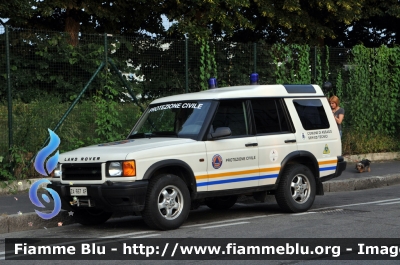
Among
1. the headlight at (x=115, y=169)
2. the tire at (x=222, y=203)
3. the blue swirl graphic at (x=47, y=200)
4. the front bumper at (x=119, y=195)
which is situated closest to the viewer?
the front bumper at (x=119, y=195)

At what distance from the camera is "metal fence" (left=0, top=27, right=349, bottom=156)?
13.7m

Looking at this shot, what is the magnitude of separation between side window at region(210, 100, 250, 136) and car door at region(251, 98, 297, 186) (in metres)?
0.20

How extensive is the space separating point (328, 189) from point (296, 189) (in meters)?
3.63

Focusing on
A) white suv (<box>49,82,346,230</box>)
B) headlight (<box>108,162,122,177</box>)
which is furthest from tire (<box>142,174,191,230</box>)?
headlight (<box>108,162,122,177</box>)

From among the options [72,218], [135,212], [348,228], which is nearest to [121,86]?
[72,218]

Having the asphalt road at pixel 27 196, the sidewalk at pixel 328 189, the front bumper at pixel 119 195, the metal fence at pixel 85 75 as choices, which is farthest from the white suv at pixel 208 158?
the metal fence at pixel 85 75

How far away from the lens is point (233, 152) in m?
10.2

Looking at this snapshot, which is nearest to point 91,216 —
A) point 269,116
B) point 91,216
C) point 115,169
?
point 91,216

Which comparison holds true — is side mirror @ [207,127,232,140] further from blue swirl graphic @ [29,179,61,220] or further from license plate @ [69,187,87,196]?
blue swirl graphic @ [29,179,61,220]

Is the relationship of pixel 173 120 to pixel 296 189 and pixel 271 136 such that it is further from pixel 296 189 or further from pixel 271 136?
pixel 296 189

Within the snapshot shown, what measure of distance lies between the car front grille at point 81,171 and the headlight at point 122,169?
199 millimetres

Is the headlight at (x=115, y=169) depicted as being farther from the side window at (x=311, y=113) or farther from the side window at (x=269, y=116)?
the side window at (x=311, y=113)

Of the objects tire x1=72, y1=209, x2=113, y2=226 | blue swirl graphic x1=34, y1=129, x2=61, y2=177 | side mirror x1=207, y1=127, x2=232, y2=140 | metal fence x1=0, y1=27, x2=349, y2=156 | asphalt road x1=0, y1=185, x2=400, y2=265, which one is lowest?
asphalt road x1=0, y1=185, x2=400, y2=265

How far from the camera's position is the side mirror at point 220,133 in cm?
995
